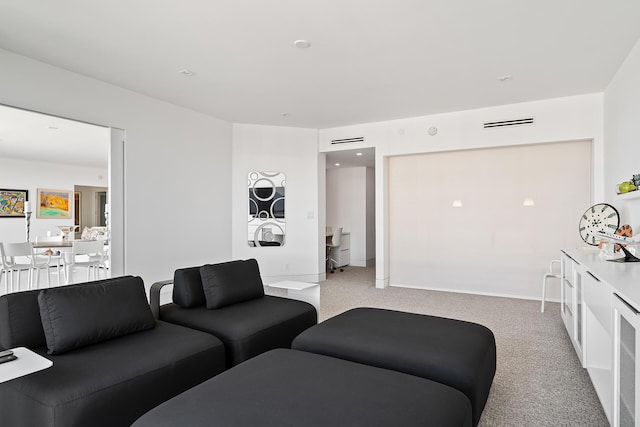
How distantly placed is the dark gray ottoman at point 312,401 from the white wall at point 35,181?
8.71 metres

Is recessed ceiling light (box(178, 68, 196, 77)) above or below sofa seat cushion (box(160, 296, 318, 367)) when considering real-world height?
above

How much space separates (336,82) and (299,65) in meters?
0.65

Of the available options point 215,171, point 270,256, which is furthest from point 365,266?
point 215,171

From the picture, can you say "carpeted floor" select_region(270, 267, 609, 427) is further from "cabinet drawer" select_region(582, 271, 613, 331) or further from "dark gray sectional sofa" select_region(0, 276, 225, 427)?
"dark gray sectional sofa" select_region(0, 276, 225, 427)

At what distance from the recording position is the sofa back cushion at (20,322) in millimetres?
2146

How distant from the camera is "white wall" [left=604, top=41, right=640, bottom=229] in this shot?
3.42 meters

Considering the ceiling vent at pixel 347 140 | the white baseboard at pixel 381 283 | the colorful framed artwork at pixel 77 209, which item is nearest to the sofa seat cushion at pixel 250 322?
the white baseboard at pixel 381 283

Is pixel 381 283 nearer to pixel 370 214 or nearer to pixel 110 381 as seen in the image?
pixel 370 214

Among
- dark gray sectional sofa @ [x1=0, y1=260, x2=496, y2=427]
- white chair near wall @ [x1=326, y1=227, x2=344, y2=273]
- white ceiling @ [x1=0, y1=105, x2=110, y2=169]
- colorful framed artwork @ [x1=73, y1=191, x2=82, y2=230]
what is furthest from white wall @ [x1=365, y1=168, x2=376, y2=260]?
colorful framed artwork @ [x1=73, y1=191, x2=82, y2=230]

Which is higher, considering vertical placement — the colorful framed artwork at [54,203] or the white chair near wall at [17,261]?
the colorful framed artwork at [54,203]

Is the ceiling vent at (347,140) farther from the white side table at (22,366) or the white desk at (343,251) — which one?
the white side table at (22,366)

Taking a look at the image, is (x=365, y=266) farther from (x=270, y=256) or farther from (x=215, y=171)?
(x=215, y=171)

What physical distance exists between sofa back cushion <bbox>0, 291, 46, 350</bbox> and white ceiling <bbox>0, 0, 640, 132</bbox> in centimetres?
218

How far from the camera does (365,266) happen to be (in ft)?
28.9
